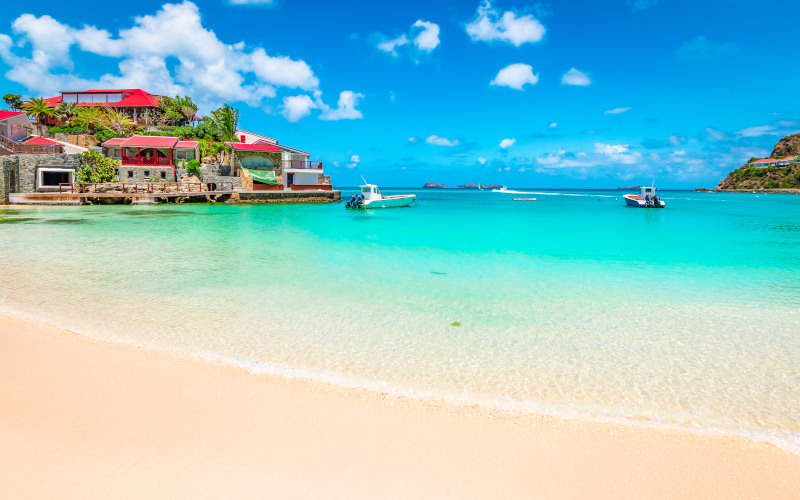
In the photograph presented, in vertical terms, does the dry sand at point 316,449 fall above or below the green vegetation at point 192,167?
below

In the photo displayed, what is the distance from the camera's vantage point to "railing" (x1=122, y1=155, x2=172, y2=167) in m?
40.1

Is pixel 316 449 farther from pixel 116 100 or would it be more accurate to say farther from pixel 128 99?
pixel 116 100

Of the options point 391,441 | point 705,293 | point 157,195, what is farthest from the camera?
point 157,195

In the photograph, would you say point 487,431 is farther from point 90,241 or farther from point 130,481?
point 90,241

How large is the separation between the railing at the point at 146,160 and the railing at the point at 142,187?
2.55 m

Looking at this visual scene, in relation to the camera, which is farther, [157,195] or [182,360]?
[157,195]

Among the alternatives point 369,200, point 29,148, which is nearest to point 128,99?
point 29,148

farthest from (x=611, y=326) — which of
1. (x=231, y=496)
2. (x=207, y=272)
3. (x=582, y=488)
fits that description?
(x=207, y=272)

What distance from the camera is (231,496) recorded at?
7.97ft

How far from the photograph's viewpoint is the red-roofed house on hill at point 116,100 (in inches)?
2132

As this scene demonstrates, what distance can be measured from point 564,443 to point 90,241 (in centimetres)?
1645

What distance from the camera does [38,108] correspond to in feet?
158

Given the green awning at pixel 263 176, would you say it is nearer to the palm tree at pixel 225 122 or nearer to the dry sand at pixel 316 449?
the palm tree at pixel 225 122

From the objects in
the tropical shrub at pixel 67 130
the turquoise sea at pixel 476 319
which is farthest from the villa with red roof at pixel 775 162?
the tropical shrub at pixel 67 130
